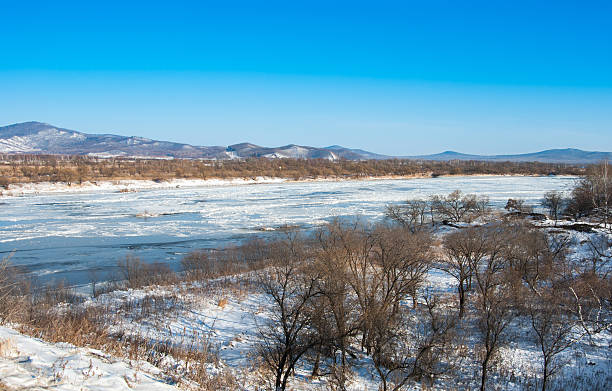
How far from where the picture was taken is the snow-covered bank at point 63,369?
5258mm

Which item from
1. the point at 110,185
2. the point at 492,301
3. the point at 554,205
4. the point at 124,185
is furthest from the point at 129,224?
the point at 110,185

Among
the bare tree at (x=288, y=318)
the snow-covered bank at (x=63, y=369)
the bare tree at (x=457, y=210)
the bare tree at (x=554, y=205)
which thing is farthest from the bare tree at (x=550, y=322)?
the bare tree at (x=554, y=205)

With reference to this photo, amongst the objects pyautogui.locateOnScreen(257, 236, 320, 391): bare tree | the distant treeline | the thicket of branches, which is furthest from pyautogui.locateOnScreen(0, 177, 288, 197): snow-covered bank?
pyautogui.locateOnScreen(257, 236, 320, 391): bare tree

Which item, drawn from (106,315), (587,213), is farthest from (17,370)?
(587,213)

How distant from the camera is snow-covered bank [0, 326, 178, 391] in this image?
5.26 meters

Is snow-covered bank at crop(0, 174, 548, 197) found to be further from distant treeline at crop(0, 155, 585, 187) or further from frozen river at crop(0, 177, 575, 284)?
frozen river at crop(0, 177, 575, 284)

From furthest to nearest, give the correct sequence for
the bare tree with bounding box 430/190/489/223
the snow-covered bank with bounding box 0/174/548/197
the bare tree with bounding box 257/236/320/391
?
1. the snow-covered bank with bounding box 0/174/548/197
2. the bare tree with bounding box 430/190/489/223
3. the bare tree with bounding box 257/236/320/391

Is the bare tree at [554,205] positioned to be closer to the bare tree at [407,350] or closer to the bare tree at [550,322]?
the bare tree at [550,322]

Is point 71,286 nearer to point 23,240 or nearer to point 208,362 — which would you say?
point 208,362

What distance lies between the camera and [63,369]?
5.75m

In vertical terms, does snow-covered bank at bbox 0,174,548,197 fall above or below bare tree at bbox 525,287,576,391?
above

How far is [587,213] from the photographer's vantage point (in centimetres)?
3888

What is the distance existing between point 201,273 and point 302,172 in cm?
8517

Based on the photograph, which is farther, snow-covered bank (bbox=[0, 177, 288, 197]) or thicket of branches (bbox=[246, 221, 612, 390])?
snow-covered bank (bbox=[0, 177, 288, 197])
